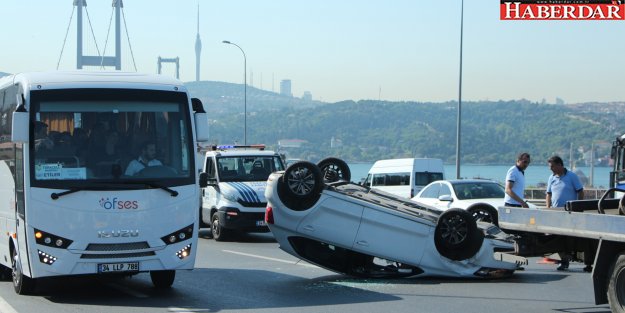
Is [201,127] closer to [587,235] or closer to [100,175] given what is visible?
[100,175]

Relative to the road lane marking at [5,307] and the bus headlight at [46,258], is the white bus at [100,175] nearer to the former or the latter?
the bus headlight at [46,258]

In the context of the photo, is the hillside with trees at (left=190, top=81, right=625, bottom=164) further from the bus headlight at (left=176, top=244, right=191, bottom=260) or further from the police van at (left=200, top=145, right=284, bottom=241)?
the bus headlight at (left=176, top=244, right=191, bottom=260)

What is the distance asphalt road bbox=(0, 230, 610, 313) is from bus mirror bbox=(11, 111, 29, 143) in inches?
78.5

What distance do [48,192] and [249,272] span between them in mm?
4377

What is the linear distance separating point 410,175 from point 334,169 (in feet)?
64.3

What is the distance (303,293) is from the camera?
12.2 metres

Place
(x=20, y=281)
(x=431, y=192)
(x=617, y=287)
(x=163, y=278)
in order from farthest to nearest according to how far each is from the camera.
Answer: (x=431, y=192) < (x=163, y=278) < (x=20, y=281) < (x=617, y=287)

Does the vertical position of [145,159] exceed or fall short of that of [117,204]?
it exceeds it

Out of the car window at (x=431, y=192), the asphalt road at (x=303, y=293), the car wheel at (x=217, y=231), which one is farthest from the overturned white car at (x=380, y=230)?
the car window at (x=431, y=192)

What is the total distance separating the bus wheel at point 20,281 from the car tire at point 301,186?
3.62 metres

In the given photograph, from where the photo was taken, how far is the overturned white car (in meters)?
13.0

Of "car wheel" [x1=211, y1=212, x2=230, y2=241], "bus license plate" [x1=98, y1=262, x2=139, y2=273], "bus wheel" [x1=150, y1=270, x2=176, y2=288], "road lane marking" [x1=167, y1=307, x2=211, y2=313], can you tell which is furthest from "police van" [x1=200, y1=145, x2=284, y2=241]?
"road lane marking" [x1=167, y1=307, x2=211, y2=313]

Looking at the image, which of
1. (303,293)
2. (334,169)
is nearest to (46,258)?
(303,293)

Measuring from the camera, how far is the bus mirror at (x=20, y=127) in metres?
11.2
